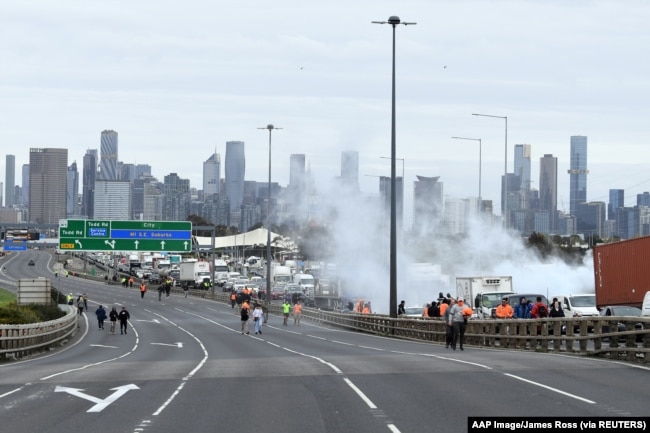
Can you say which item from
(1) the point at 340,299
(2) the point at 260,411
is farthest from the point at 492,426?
(1) the point at 340,299

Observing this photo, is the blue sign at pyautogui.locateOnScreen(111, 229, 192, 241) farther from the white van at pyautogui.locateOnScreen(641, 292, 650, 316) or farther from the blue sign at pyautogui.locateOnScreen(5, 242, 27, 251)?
the blue sign at pyautogui.locateOnScreen(5, 242, 27, 251)

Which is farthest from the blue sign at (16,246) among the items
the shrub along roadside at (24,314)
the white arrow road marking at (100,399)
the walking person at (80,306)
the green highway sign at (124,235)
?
the white arrow road marking at (100,399)

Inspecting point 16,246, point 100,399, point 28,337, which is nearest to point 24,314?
point 28,337

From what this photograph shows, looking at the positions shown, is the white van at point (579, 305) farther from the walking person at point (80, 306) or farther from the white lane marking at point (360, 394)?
the walking person at point (80, 306)

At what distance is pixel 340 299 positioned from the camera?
88.6 metres

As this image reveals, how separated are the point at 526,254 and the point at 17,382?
7438 cm

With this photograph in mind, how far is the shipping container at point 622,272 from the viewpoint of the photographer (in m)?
39.6

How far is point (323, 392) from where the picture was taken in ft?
63.8

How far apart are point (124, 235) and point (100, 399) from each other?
63.4 m

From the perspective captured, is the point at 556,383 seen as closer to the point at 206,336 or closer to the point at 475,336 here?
the point at 475,336

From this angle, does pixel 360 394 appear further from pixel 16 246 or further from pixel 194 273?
pixel 16 246

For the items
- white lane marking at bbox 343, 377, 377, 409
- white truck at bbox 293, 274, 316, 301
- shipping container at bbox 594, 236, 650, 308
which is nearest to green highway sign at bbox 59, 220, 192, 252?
white truck at bbox 293, 274, 316, 301

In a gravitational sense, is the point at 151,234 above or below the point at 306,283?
above

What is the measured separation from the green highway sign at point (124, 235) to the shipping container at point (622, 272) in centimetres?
4245
